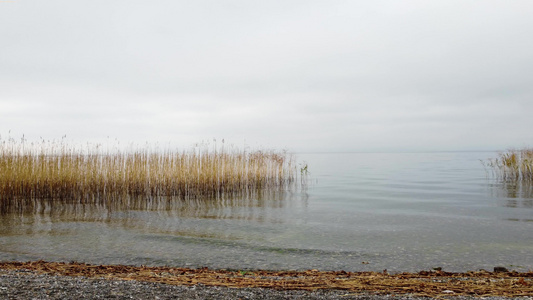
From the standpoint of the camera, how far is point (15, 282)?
423 centimetres

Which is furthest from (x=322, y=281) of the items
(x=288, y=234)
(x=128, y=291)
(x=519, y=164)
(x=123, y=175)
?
(x=519, y=164)

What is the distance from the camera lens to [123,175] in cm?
1554

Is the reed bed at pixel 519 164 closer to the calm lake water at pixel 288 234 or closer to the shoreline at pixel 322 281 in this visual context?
the calm lake water at pixel 288 234

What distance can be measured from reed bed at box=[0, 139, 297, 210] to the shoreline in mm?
9107

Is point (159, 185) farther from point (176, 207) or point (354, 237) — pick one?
point (354, 237)

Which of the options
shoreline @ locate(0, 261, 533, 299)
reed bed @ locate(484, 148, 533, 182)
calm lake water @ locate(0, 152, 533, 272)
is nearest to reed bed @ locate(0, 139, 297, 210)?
calm lake water @ locate(0, 152, 533, 272)

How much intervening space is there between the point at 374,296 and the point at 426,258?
3828 mm

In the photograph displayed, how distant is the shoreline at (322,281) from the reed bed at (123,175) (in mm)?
9107

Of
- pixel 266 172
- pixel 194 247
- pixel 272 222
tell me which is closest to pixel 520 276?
pixel 194 247

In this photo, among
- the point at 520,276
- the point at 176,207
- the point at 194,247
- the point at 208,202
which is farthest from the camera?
the point at 208,202

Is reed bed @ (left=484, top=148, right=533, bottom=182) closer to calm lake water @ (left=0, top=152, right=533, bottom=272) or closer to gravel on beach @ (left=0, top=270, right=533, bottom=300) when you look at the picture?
calm lake water @ (left=0, top=152, right=533, bottom=272)

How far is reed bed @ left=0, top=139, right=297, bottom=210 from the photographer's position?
13.7 m

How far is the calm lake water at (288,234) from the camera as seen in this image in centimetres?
709

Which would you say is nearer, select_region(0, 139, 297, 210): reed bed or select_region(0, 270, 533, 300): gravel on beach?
select_region(0, 270, 533, 300): gravel on beach
